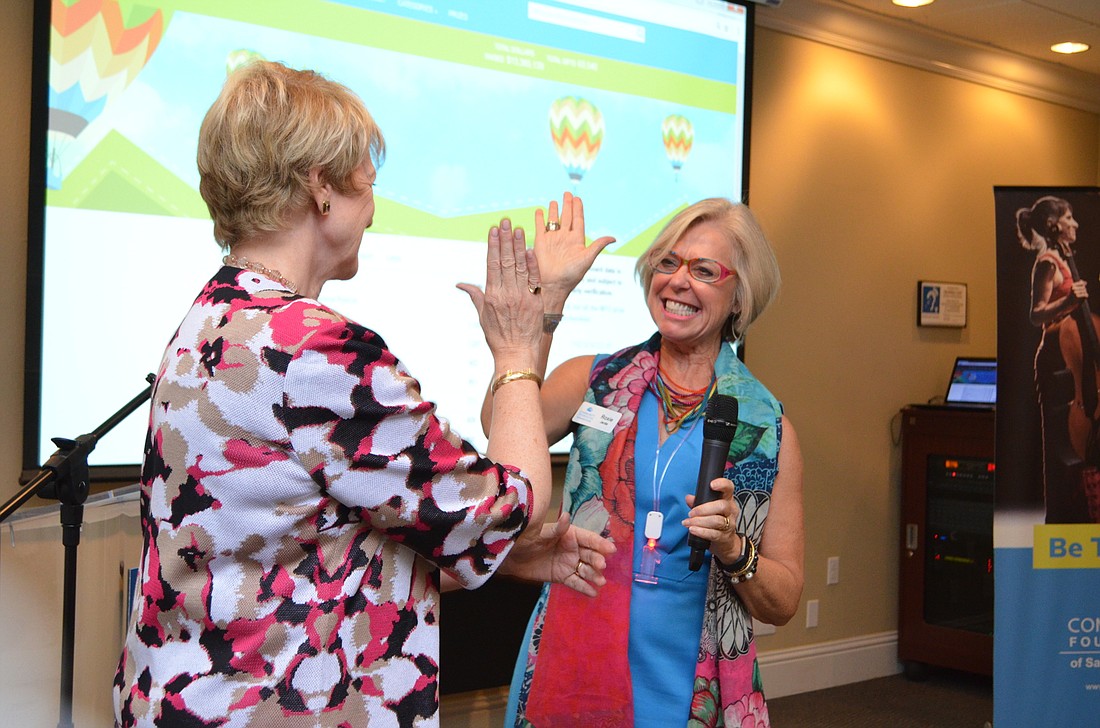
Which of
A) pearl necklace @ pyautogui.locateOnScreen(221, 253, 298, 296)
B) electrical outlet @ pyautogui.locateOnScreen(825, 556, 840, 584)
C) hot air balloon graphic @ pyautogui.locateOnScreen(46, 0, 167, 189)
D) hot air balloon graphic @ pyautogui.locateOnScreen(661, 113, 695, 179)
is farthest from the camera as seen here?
electrical outlet @ pyautogui.locateOnScreen(825, 556, 840, 584)

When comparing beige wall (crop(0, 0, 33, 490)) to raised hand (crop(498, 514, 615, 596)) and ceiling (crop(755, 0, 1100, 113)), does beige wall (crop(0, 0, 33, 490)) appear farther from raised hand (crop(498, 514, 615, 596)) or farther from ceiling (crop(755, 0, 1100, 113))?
ceiling (crop(755, 0, 1100, 113))

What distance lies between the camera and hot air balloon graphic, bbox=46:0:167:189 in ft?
8.55

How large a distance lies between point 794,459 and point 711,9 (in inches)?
100

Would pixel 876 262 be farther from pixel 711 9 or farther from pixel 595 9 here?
pixel 595 9

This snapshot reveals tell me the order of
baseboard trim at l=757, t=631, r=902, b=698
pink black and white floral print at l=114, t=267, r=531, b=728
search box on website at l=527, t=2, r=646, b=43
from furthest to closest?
baseboard trim at l=757, t=631, r=902, b=698
search box on website at l=527, t=2, r=646, b=43
pink black and white floral print at l=114, t=267, r=531, b=728

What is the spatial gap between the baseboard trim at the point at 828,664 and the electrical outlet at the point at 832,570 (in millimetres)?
297

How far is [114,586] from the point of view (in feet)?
6.26

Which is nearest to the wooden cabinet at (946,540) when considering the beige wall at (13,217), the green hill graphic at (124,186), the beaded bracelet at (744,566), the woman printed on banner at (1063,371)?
the woman printed on banner at (1063,371)

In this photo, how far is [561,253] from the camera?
4.64 ft

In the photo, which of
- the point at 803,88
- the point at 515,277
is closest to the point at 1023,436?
the point at 803,88

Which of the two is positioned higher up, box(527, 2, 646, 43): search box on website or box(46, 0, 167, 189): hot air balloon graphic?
box(527, 2, 646, 43): search box on website

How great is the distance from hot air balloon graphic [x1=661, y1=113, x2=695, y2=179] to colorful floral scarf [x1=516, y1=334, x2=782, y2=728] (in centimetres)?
197

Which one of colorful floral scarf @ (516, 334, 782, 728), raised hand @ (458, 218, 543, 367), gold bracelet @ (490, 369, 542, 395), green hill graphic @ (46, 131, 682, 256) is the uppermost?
green hill graphic @ (46, 131, 682, 256)

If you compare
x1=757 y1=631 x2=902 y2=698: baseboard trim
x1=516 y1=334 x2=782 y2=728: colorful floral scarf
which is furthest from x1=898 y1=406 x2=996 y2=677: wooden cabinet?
x1=516 y1=334 x2=782 y2=728: colorful floral scarf
